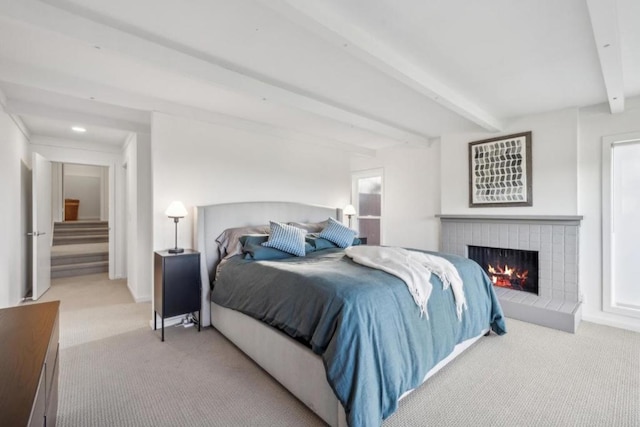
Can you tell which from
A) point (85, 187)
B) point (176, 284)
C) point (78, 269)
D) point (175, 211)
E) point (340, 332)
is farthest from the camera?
point (85, 187)

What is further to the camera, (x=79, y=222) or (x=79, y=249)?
(x=79, y=222)

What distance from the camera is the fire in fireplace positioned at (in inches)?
154

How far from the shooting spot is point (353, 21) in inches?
75.9

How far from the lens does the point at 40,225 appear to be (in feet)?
13.9

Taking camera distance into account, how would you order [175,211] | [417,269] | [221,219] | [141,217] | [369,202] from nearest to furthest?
[417,269] < [175,211] < [221,219] < [141,217] < [369,202]

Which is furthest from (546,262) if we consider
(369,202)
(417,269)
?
(369,202)

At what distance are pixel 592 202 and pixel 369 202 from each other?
11.0 ft

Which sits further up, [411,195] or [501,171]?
[501,171]

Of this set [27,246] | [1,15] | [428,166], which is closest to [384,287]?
[1,15]

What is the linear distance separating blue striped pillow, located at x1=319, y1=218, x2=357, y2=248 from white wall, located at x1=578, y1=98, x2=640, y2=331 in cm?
270

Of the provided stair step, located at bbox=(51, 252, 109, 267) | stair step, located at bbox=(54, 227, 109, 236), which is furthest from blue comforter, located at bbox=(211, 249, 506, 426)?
stair step, located at bbox=(54, 227, 109, 236)

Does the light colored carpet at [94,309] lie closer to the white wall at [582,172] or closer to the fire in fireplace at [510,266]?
the fire in fireplace at [510,266]

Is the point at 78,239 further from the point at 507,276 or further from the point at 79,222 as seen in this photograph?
the point at 507,276

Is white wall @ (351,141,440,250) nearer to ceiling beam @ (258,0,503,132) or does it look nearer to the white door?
ceiling beam @ (258,0,503,132)
